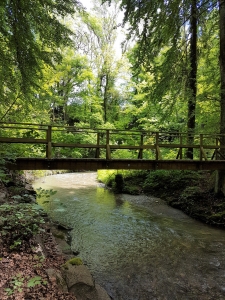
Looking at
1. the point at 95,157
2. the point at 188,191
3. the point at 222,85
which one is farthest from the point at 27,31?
the point at 188,191

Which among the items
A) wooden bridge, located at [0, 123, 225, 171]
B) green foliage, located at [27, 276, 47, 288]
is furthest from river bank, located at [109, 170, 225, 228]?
green foliage, located at [27, 276, 47, 288]

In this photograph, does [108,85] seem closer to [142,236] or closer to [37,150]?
[37,150]

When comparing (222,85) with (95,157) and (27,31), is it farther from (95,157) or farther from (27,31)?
(27,31)

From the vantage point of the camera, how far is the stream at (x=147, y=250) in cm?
397

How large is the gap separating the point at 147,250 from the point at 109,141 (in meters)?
10.8

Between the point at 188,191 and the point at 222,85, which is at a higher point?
the point at 222,85

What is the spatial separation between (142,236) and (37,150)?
675 cm

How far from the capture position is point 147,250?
548 cm

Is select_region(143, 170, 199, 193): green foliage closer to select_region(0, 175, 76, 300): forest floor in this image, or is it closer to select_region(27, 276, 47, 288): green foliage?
select_region(0, 175, 76, 300): forest floor

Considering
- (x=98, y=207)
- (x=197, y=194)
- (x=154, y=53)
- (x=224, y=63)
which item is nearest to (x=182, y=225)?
(x=197, y=194)

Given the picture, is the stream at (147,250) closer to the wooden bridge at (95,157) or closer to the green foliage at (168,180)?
the wooden bridge at (95,157)

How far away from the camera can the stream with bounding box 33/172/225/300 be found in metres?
3.97

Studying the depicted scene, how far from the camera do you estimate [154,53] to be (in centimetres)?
928

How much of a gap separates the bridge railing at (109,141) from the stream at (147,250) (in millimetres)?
2082
